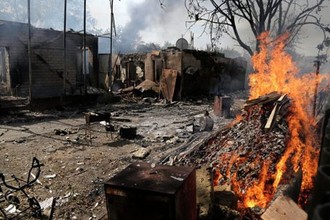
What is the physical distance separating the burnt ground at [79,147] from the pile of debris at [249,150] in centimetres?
102

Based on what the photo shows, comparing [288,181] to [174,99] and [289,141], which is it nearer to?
[289,141]

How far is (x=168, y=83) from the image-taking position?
56.7 ft

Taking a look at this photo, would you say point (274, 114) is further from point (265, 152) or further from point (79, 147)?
point (79, 147)

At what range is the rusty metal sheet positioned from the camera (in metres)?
17.1

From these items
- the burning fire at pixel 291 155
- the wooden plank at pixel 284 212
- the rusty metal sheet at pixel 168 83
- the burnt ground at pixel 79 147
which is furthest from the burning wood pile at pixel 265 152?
the rusty metal sheet at pixel 168 83

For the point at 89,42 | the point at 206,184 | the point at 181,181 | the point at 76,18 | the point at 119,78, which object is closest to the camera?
the point at 181,181

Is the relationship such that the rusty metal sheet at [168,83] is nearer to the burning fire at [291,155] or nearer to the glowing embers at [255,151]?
the burning fire at [291,155]

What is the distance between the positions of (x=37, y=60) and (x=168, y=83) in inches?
294

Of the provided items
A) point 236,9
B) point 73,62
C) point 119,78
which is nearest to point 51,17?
point 119,78

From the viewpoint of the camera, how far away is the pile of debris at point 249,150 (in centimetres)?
501

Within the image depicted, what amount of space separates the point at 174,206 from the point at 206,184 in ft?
6.27

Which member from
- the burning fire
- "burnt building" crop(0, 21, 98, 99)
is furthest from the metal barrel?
"burnt building" crop(0, 21, 98, 99)

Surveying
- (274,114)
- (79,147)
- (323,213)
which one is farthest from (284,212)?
(79,147)

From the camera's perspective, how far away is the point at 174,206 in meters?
2.75
